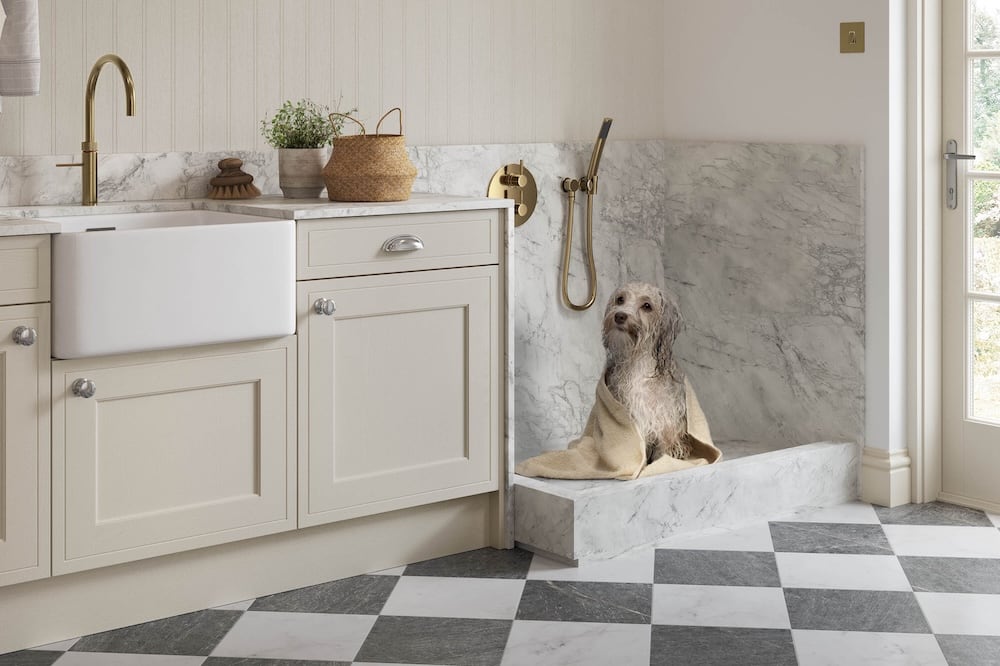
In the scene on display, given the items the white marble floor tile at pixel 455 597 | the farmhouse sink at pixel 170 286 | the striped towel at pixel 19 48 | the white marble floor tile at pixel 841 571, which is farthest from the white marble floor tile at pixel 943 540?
the striped towel at pixel 19 48

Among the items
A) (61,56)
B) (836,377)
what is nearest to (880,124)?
(836,377)

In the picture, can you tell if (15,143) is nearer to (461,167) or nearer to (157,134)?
(157,134)

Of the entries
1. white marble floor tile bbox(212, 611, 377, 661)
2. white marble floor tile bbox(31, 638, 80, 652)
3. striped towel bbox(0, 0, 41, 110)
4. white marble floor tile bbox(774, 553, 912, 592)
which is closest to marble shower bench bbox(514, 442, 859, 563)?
white marble floor tile bbox(774, 553, 912, 592)

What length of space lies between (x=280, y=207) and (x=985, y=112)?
1932 millimetres

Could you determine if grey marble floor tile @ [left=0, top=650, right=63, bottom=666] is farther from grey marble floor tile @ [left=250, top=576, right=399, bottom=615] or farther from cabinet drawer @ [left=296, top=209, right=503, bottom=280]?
cabinet drawer @ [left=296, top=209, right=503, bottom=280]

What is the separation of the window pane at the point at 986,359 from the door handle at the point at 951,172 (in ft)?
0.95

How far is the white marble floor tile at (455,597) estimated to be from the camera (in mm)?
2717

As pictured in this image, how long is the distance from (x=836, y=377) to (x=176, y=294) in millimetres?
1965

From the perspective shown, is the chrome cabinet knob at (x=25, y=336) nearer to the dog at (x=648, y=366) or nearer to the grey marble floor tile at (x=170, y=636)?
the grey marble floor tile at (x=170, y=636)

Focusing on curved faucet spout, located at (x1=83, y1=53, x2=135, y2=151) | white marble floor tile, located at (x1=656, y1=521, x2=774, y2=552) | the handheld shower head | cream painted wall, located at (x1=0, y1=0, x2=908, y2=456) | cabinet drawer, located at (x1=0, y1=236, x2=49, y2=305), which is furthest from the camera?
the handheld shower head

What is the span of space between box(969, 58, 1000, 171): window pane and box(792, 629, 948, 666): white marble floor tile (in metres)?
1.46

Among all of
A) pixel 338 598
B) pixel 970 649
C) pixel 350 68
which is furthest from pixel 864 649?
pixel 350 68

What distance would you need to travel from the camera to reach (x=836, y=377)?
12.0ft

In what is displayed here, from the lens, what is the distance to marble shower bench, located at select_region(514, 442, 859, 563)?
3.02m
